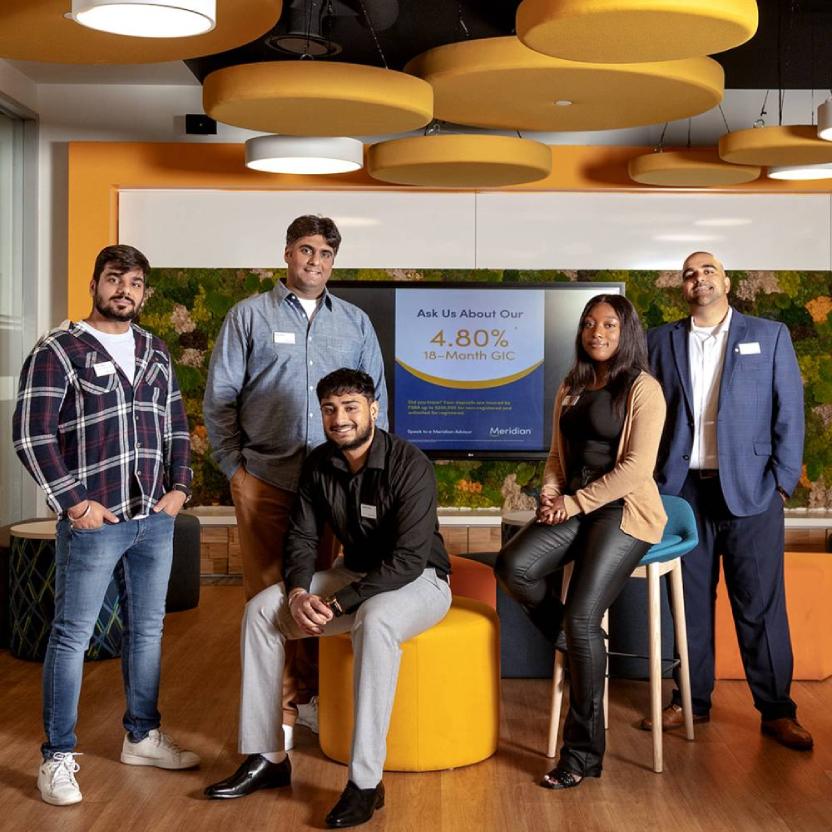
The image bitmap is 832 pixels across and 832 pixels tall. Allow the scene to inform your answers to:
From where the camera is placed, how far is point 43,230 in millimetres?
7129

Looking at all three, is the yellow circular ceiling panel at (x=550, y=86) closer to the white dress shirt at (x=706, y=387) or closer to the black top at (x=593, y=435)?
the white dress shirt at (x=706, y=387)

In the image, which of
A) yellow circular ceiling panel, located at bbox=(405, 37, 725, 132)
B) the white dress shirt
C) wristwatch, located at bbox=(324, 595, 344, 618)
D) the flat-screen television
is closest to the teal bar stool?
the white dress shirt

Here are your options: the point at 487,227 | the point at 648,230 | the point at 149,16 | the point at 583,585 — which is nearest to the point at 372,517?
the point at 583,585

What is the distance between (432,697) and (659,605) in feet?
2.54

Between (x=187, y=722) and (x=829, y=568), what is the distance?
104 inches

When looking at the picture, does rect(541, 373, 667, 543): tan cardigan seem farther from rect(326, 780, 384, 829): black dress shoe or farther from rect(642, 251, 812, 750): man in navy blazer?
rect(326, 780, 384, 829): black dress shoe

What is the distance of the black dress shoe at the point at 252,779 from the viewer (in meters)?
3.40

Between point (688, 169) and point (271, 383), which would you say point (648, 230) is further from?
point (271, 383)

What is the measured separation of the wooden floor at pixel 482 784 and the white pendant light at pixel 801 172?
300 cm

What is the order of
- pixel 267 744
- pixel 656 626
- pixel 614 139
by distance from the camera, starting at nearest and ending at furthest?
pixel 267 744
pixel 656 626
pixel 614 139

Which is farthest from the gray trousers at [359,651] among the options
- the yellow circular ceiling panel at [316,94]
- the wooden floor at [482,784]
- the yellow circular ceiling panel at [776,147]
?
the yellow circular ceiling panel at [776,147]

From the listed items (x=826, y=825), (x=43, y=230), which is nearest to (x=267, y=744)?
(x=826, y=825)

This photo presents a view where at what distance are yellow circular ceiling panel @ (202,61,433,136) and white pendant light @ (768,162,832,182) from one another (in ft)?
8.38

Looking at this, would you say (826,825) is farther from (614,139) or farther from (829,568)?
(614,139)
